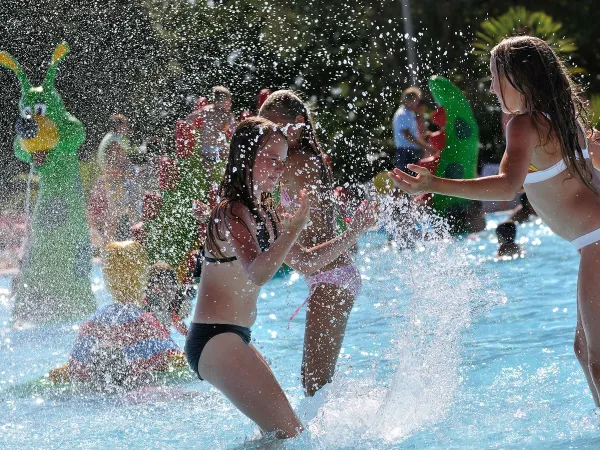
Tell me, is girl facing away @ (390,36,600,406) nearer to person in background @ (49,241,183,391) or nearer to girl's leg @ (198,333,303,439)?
girl's leg @ (198,333,303,439)

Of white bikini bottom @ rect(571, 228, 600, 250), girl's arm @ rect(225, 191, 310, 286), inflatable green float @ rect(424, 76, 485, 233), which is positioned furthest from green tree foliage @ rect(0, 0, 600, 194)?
white bikini bottom @ rect(571, 228, 600, 250)

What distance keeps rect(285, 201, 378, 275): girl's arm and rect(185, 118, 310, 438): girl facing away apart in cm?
35

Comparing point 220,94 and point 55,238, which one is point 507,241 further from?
point 55,238

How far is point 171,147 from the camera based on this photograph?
1087 centimetres

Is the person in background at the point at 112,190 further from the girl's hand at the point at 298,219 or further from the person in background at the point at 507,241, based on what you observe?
the girl's hand at the point at 298,219

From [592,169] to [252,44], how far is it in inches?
417

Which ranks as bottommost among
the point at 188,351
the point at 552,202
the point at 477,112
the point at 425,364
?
the point at 477,112

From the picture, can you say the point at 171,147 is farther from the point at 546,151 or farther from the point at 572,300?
the point at 546,151

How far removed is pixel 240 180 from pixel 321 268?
0.89 m

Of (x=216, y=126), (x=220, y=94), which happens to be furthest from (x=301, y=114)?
(x=216, y=126)

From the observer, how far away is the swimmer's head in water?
5.57 m

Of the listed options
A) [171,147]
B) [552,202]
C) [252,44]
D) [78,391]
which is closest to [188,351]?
[552,202]

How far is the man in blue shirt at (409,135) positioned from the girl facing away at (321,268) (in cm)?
705

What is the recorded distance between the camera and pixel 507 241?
9406 mm
